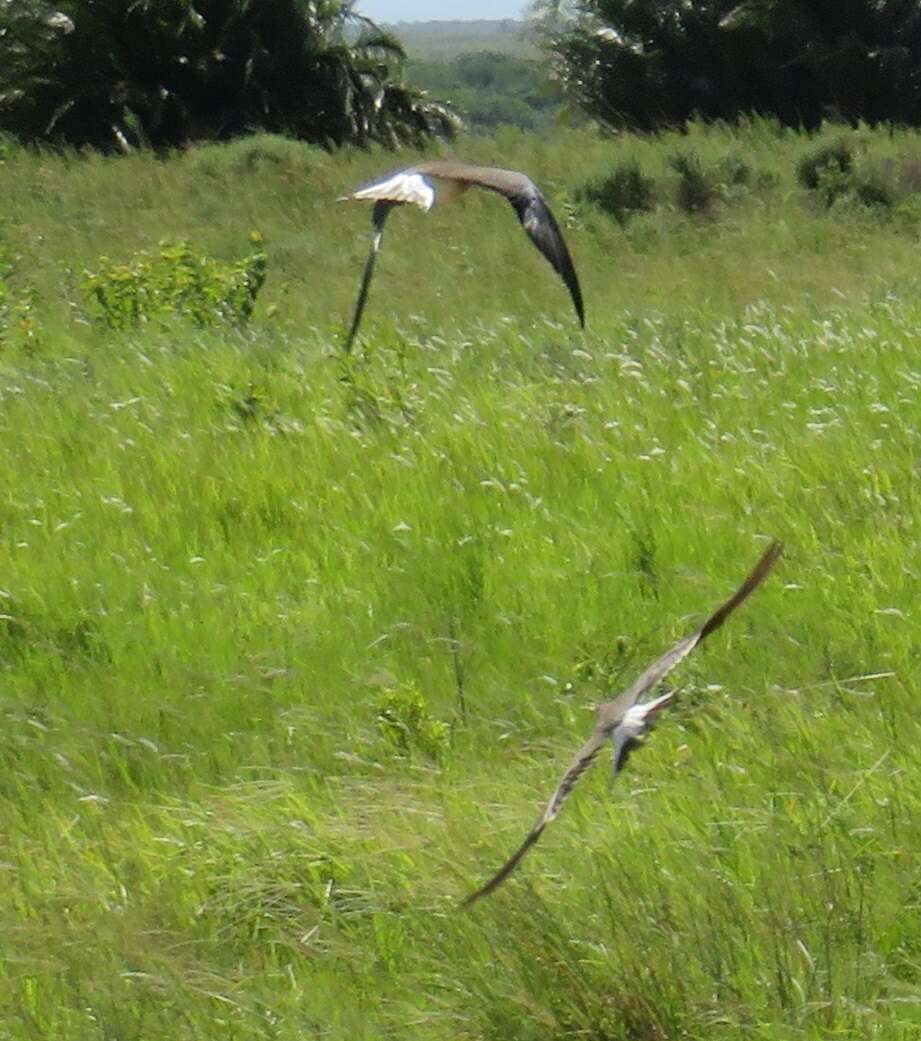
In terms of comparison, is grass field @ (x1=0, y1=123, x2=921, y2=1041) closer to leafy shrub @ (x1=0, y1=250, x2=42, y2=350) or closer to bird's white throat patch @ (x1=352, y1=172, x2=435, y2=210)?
leafy shrub @ (x1=0, y1=250, x2=42, y2=350)

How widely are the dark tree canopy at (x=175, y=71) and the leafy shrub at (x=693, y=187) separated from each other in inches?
321

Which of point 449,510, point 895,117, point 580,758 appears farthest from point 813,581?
point 895,117

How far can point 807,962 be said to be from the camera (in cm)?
264

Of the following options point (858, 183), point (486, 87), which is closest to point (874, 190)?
point (858, 183)

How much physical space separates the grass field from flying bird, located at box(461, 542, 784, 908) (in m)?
0.59

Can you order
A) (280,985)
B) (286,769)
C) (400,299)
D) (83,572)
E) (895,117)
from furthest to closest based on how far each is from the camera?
(895,117)
(400,299)
(83,572)
(286,769)
(280,985)

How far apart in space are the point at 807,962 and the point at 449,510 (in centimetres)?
280

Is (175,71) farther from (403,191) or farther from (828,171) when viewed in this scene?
(403,191)

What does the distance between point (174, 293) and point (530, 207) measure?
6.33 metres

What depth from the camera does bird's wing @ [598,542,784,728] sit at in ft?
6.13

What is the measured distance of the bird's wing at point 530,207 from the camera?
3.07 meters

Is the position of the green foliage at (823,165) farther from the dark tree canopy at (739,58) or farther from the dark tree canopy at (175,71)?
the dark tree canopy at (175,71)

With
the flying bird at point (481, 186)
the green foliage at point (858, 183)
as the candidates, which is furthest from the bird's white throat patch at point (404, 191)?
the green foliage at point (858, 183)

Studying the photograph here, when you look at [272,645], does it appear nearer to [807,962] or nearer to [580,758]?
[807,962]
